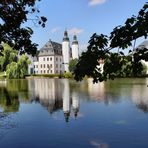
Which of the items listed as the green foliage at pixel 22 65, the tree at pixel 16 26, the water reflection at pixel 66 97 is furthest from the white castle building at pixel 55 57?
the tree at pixel 16 26

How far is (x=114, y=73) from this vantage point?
5500mm

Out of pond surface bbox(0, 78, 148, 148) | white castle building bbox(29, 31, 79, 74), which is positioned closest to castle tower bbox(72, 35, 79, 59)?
white castle building bbox(29, 31, 79, 74)

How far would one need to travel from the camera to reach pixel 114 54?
556 cm

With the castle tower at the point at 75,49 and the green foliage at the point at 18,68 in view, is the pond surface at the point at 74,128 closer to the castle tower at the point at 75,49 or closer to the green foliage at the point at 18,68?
the green foliage at the point at 18,68

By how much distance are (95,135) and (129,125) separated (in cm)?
249

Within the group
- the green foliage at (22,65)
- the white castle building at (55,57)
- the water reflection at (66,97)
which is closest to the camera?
the water reflection at (66,97)

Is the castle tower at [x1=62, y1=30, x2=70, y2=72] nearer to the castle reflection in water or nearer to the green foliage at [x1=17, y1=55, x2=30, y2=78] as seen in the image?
the green foliage at [x1=17, y1=55, x2=30, y2=78]

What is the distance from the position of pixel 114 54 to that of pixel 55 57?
13232 cm

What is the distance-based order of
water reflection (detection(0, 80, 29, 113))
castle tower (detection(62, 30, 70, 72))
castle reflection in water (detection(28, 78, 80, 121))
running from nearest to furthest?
castle reflection in water (detection(28, 78, 80, 121)) → water reflection (detection(0, 80, 29, 113)) → castle tower (detection(62, 30, 70, 72))

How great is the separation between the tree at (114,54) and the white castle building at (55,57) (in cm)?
12976

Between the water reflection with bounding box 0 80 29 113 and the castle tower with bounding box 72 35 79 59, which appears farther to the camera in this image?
the castle tower with bounding box 72 35 79 59

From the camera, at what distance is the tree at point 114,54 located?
5.12 meters

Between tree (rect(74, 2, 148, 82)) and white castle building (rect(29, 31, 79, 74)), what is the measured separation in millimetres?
129763

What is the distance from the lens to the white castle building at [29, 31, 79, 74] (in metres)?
136
